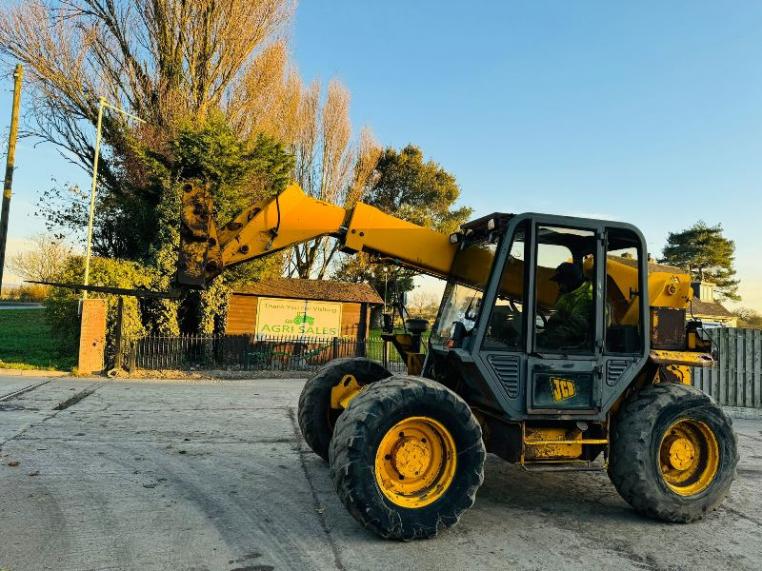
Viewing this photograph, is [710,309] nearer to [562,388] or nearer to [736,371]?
[736,371]

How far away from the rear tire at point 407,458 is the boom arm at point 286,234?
56.4 inches

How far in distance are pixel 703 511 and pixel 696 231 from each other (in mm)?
52428

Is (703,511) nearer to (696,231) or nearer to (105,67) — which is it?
(105,67)

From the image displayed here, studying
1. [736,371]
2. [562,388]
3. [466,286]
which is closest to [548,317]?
[562,388]

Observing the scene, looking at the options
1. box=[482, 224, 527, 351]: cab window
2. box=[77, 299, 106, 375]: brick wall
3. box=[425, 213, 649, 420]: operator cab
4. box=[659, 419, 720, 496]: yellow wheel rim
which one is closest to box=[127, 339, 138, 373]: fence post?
box=[77, 299, 106, 375]: brick wall

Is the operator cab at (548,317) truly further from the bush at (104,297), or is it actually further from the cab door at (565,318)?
the bush at (104,297)

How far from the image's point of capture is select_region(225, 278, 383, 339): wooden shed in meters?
18.9

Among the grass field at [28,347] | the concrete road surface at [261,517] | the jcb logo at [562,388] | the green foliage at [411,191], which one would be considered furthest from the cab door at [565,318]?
the green foliage at [411,191]

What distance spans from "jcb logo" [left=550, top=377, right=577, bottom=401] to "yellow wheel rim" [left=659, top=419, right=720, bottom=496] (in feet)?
3.31

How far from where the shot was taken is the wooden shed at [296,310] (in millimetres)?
18859

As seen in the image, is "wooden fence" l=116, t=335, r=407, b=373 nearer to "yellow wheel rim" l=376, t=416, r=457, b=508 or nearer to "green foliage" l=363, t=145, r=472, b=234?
"yellow wheel rim" l=376, t=416, r=457, b=508

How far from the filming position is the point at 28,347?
1816 centimetres

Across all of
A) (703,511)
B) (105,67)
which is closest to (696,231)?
(105,67)

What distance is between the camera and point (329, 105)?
1137 inches
